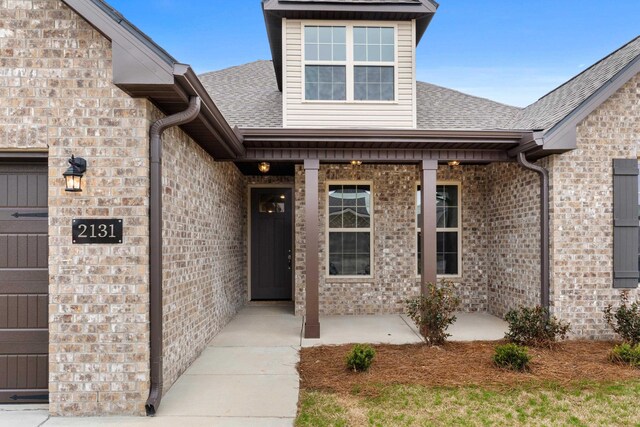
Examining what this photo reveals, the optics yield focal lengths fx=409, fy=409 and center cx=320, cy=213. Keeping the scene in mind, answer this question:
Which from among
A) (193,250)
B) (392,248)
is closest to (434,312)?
(392,248)

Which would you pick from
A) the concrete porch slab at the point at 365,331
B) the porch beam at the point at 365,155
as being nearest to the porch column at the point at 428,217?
the porch beam at the point at 365,155

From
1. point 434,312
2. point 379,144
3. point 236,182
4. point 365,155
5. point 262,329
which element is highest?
point 379,144

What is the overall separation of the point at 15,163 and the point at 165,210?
148 cm

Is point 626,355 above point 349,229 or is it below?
below

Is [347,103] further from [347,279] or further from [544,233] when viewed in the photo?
[544,233]

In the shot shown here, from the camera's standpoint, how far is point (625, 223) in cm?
619

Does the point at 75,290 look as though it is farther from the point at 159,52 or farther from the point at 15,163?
the point at 159,52

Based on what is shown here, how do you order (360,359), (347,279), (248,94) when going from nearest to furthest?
(360,359)
(347,279)
(248,94)

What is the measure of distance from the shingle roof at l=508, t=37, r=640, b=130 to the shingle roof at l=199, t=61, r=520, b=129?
562 mm

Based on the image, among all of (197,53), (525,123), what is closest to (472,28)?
(197,53)

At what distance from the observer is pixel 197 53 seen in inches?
1117

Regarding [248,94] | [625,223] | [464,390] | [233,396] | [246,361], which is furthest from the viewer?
[248,94]

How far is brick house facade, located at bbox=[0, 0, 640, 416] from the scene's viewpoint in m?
3.79

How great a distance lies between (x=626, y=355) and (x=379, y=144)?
4.22 metres
